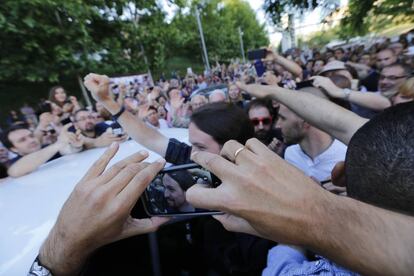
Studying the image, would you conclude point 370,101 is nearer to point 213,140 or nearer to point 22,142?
point 213,140

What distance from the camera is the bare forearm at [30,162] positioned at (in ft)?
6.95

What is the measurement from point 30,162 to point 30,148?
1069mm

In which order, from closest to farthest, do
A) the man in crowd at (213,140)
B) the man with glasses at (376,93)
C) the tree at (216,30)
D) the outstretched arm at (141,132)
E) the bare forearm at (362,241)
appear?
1. the bare forearm at (362,241)
2. the man in crowd at (213,140)
3. the outstretched arm at (141,132)
4. the man with glasses at (376,93)
5. the tree at (216,30)

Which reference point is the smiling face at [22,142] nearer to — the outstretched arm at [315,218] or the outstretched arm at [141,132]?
the outstretched arm at [141,132]

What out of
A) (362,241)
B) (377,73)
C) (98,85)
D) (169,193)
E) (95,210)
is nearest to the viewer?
(362,241)

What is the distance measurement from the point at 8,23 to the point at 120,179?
37.5ft

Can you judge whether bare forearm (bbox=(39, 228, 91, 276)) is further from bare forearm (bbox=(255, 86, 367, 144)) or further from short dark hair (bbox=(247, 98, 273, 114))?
short dark hair (bbox=(247, 98, 273, 114))

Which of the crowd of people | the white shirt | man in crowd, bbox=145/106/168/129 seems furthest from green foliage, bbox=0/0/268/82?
the crowd of people

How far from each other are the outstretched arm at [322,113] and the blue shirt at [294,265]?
2.02 ft

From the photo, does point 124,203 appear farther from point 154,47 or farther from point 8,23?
point 154,47

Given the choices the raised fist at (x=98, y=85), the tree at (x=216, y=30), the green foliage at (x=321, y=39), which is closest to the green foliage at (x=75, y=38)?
the tree at (x=216, y=30)

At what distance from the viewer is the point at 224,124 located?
1.86m

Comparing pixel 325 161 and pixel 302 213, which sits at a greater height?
pixel 302 213

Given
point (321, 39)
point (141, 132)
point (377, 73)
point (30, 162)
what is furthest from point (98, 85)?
point (321, 39)
